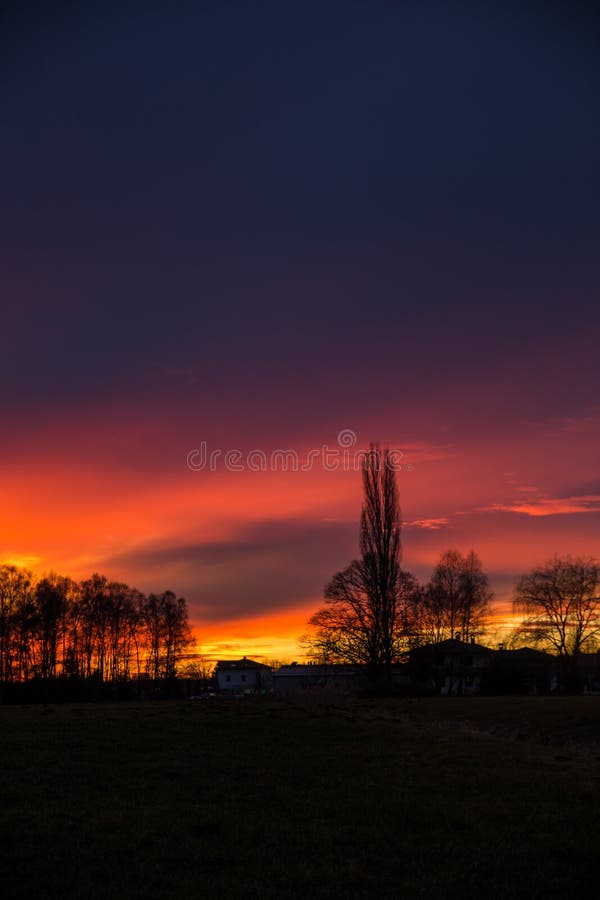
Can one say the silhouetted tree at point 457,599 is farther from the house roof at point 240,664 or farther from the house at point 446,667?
the house roof at point 240,664

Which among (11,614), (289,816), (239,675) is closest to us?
(289,816)

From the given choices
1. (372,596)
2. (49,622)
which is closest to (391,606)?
(372,596)

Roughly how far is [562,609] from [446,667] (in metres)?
13.5

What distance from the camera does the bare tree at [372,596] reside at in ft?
222

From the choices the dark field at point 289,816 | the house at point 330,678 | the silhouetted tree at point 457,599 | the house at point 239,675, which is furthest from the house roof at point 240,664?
the dark field at point 289,816

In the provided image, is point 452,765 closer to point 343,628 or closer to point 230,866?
point 230,866

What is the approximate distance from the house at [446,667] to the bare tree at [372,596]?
18.7 feet

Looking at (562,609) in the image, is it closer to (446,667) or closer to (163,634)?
(446,667)

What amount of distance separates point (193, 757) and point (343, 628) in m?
51.9

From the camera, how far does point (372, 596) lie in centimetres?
6819

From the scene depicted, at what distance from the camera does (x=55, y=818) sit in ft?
40.1

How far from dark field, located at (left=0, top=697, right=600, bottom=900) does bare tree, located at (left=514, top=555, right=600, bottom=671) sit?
181 feet

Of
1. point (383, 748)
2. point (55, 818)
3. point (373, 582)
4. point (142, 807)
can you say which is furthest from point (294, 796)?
point (373, 582)

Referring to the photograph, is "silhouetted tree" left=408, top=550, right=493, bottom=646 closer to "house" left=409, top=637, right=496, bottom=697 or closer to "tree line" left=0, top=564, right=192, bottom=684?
"house" left=409, top=637, right=496, bottom=697
